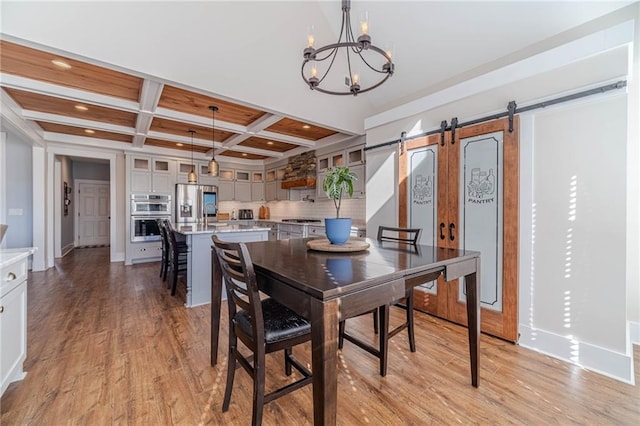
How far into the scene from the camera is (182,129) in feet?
16.0

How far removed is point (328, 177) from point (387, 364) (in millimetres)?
1477

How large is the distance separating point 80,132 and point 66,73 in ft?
9.36

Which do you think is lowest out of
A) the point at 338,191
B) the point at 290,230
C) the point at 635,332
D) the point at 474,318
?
the point at 635,332

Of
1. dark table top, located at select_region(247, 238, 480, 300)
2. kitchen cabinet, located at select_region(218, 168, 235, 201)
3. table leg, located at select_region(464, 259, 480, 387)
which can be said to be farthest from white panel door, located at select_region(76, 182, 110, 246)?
table leg, located at select_region(464, 259, 480, 387)

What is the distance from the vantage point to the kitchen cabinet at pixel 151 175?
5.86m

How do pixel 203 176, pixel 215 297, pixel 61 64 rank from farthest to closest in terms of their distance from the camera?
pixel 203 176, pixel 61 64, pixel 215 297

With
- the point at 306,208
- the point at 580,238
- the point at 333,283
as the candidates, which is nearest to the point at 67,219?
the point at 306,208

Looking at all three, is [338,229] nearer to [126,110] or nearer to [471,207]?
[471,207]

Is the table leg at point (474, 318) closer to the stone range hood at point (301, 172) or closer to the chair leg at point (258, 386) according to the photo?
the chair leg at point (258, 386)

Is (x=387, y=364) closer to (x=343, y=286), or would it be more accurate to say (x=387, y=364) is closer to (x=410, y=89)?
(x=343, y=286)

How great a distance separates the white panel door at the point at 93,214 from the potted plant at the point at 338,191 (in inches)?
374

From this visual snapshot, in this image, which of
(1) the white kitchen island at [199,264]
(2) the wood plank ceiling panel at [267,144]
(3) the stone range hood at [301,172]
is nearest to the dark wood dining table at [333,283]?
(1) the white kitchen island at [199,264]

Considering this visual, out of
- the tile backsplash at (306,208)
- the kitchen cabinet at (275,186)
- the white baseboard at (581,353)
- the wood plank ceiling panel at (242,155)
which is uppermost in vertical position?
the wood plank ceiling panel at (242,155)

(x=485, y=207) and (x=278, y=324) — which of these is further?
(x=485, y=207)
